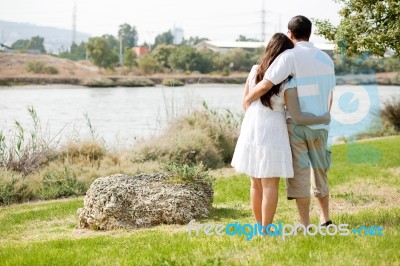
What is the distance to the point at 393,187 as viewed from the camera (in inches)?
401

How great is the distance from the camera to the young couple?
5.62m

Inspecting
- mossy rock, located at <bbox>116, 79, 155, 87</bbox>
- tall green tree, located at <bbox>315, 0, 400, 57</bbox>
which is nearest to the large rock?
tall green tree, located at <bbox>315, 0, 400, 57</bbox>

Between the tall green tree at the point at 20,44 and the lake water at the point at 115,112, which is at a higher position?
the tall green tree at the point at 20,44

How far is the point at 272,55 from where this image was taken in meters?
5.68

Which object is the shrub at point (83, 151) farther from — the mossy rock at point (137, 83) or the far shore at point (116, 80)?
the mossy rock at point (137, 83)

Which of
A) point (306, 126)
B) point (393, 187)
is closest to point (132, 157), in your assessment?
point (393, 187)

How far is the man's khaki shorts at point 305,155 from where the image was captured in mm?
5730

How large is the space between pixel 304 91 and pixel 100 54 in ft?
202

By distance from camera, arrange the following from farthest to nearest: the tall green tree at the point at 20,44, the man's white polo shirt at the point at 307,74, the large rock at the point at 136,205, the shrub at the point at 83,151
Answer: the tall green tree at the point at 20,44 → the shrub at the point at 83,151 → the large rock at the point at 136,205 → the man's white polo shirt at the point at 307,74

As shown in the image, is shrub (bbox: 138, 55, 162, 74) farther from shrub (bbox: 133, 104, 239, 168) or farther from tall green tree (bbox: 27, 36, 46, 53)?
shrub (bbox: 133, 104, 239, 168)

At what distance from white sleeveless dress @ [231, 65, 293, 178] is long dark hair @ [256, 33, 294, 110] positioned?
0.16ft

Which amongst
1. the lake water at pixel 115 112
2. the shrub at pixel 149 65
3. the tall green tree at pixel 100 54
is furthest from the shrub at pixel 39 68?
the shrub at pixel 149 65

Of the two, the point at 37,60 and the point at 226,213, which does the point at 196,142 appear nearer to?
the point at 226,213

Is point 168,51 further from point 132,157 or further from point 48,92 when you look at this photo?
point 132,157
